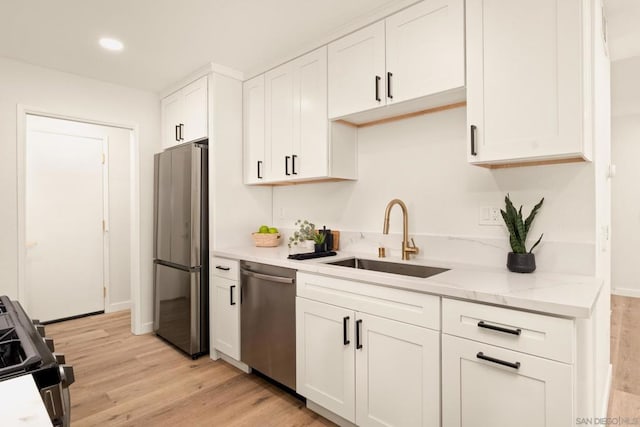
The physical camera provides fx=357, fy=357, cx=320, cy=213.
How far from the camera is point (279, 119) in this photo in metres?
2.82

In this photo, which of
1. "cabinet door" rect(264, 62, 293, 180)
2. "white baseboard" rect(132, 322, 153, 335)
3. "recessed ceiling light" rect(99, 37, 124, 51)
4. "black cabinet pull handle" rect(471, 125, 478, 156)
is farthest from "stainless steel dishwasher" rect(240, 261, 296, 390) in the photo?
"recessed ceiling light" rect(99, 37, 124, 51)

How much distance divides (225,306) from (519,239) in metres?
2.09

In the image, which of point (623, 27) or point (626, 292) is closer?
point (623, 27)

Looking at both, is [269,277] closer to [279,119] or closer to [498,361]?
[279,119]

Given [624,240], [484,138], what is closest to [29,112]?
[484,138]

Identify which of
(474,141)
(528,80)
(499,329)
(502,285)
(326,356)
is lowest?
(326,356)

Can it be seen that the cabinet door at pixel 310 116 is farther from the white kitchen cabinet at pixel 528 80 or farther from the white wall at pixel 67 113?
the white wall at pixel 67 113

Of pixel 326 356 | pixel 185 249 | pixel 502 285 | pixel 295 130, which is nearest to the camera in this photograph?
pixel 502 285

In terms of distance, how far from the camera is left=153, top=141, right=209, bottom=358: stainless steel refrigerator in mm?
2936

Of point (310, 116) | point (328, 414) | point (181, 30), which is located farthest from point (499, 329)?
point (181, 30)

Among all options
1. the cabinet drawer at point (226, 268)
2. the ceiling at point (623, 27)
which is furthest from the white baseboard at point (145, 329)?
the ceiling at point (623, 27)

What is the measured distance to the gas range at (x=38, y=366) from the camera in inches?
31.9

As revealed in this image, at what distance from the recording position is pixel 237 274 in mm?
2664

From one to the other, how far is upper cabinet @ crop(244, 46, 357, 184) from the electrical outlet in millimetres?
956
